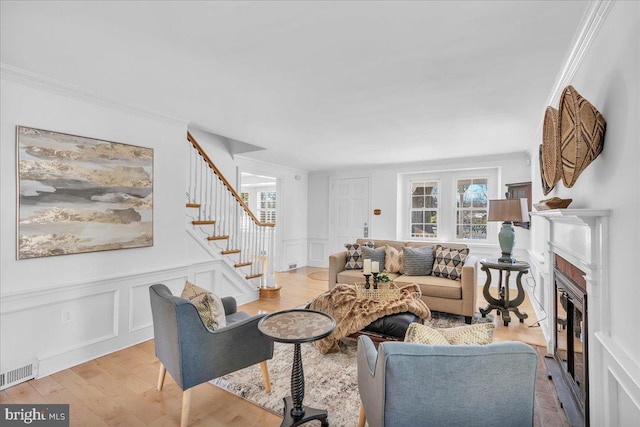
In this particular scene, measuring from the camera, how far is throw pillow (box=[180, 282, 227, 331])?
2.08 meters

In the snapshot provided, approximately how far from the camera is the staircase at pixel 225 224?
4.09 m

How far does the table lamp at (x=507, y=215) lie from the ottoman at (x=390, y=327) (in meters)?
1.68

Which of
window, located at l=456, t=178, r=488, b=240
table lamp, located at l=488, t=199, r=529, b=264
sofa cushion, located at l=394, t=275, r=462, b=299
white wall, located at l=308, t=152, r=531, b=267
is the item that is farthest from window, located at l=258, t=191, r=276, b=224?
table lamp, located at l=488, t=199, r=529, b=264

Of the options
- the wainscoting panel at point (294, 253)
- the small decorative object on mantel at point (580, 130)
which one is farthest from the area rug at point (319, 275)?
the small decorative object on mantel at point (580, 130)

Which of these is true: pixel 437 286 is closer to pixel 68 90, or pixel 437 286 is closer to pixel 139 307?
pixel 139 307

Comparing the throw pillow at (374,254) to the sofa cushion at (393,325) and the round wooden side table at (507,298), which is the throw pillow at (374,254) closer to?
the round wooden side table at (507,298)

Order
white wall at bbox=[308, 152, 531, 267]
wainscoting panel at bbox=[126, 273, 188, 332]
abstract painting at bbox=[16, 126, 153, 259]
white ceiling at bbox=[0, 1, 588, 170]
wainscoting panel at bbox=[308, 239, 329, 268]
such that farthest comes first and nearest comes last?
1. wainscoting panel at bbox=[308, 239, 329, 268]
2. white wall at bbox=[308, 152, 531, 267]
3. wainscoting panel at bbox=[126, 273, 188, 332]
4. abstract painting at bbox=[16, 126, 153, 259]
5. white ceiling at bbox=[0, 1, 588, 170]

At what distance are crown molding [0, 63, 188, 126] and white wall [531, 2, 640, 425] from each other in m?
3.56

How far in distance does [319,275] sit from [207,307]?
14.2 ft

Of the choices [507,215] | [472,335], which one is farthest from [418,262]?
[472,335]

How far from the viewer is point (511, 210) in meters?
3.52

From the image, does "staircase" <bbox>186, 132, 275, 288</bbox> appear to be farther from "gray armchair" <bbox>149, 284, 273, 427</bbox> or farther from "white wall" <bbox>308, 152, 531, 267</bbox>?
"white wall" <bbox>308, 152, 531, 267</bbox>

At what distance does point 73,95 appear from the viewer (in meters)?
2.68

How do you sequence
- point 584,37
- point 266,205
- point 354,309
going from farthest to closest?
point 266,205 < point 354,309 < point 584,37
